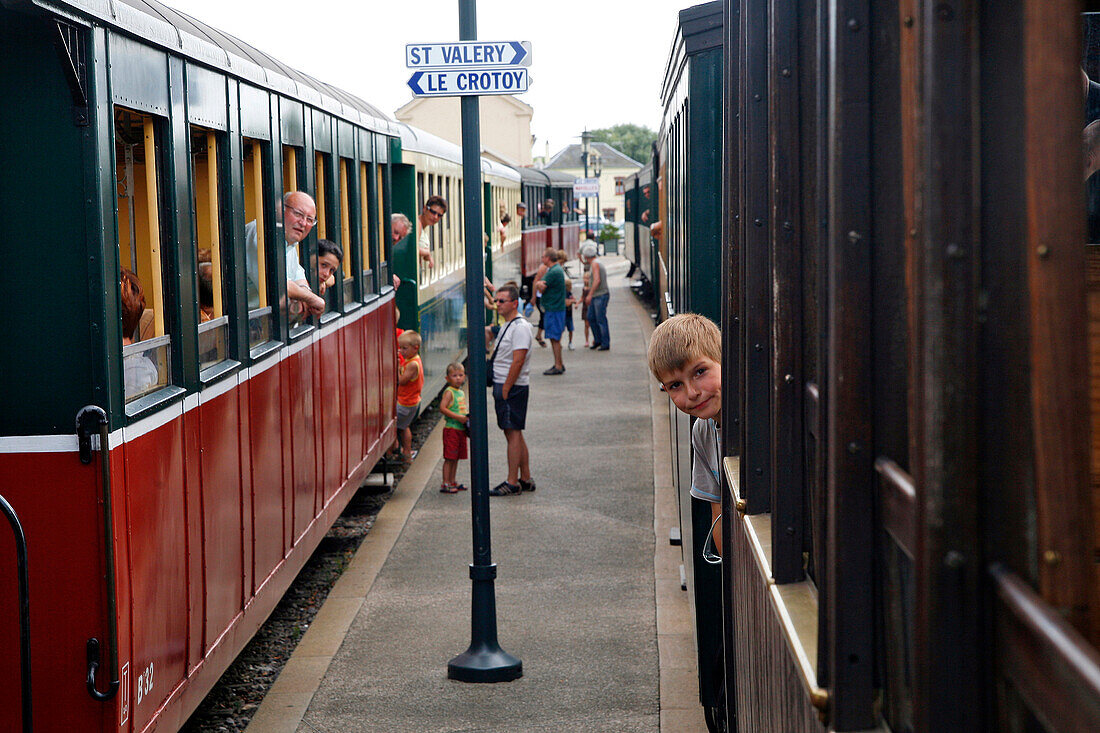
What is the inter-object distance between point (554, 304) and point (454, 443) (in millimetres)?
7719

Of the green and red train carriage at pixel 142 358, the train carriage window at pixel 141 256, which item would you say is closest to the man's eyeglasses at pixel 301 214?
the green and red train carriage at pixel 142 358

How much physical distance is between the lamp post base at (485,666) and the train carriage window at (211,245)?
1.87m

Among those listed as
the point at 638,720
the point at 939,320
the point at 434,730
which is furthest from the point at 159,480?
the point at 939,320

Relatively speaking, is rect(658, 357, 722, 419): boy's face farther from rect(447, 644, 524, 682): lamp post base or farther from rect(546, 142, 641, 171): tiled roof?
rect(546, 142, 641, 171): tiled roof

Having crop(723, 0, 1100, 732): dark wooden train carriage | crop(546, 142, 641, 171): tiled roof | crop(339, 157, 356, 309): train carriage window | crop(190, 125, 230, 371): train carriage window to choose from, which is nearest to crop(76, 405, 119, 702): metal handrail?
crop(190, 125, 230, 371): train carriage window

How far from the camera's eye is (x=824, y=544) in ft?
5.95

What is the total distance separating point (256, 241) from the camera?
5816mm

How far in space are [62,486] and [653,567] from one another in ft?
16.0

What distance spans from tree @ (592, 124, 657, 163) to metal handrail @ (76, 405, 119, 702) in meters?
151

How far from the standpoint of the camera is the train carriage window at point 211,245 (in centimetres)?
502

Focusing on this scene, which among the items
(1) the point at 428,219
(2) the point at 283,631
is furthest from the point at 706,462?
(1) the point at 428,219

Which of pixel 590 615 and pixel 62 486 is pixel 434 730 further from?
pixel 62 486

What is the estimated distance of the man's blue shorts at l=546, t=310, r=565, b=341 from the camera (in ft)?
57.6

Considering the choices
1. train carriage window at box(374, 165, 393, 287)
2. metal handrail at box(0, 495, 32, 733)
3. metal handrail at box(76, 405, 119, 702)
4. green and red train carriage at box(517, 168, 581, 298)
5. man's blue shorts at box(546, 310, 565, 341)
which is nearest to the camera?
metal handrail at box(0, 495, 32, 733)
